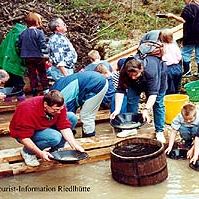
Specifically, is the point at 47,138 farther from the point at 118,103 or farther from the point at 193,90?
the point at 193,90

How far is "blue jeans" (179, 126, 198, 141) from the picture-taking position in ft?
20.9

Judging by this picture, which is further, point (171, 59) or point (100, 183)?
point (171, 59)

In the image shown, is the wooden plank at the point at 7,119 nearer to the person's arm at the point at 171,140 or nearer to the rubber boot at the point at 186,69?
the person's arm at the point at 171,140

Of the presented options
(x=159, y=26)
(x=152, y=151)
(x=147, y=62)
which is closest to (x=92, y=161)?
(x=152, y=151)

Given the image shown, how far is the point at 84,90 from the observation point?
6.59 meters

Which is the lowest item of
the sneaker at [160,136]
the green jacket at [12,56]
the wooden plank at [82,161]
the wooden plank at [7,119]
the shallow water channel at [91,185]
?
the shallow water channel at [91,185]

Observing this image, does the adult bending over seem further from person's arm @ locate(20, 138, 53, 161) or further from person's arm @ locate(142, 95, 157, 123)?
person's arm @ locate(20, 138, 53, 161)

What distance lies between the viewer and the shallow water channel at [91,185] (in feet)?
18.6

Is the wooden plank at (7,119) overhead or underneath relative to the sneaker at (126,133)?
overhead

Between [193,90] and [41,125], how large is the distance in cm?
275

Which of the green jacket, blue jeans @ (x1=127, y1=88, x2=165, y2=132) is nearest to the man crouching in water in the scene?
blue jeans @ (x1=127, y1=88, x2=165, y2=132)

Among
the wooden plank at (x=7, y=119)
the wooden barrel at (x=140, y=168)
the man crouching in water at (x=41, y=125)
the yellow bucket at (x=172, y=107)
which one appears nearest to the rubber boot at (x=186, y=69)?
the yellow bucket at (x=172, y=107)

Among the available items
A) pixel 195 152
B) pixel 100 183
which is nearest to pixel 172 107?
pixel 195 152

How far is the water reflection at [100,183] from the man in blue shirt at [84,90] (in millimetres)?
684
